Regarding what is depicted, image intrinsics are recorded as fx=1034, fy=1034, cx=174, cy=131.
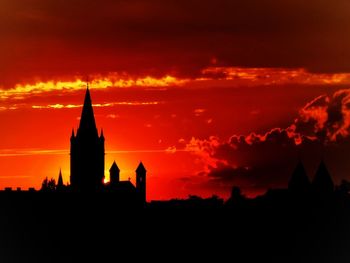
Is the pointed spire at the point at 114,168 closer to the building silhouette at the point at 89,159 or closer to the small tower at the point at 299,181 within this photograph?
the building silhouette at the point at 89,159

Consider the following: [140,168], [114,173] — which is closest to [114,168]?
[114,173]

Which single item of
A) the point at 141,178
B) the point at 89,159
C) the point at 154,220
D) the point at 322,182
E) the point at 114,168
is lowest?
the point at 154,220

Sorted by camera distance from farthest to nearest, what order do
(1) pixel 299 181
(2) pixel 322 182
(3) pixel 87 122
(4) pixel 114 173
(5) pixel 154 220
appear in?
(4) pixel 114 173 < (3) pixel 87 122 < (1) pixel 299 181 < (2) pixel 322 182 < (5) pixel 154 220

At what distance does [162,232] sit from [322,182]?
1713 cm

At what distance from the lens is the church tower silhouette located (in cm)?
10631

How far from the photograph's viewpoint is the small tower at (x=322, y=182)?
9900 cm

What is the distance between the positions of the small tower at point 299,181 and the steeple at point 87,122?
2156 cm

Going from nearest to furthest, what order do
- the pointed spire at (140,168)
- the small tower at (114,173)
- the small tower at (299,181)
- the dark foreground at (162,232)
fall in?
the dark foreground at (162,232) < the small tower at (299,181) < the small tower at (114,173) < the pointed spire at (140,168)

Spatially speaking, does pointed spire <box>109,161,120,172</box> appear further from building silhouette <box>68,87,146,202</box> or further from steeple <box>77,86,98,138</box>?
steeple <box>77,86,98,138</box>

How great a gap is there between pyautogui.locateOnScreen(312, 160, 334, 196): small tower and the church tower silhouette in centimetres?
2221

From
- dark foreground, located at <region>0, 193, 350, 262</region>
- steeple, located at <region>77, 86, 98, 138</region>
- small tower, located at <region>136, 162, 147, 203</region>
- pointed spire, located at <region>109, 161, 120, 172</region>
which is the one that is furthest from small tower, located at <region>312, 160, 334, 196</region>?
steeple, located at <region>77, 86, 98, 138</region>

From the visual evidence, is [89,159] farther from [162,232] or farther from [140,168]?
[162,232]

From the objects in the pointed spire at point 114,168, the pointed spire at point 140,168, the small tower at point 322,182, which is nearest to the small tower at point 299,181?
the small tower at point 322,182

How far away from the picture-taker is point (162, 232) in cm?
9256
